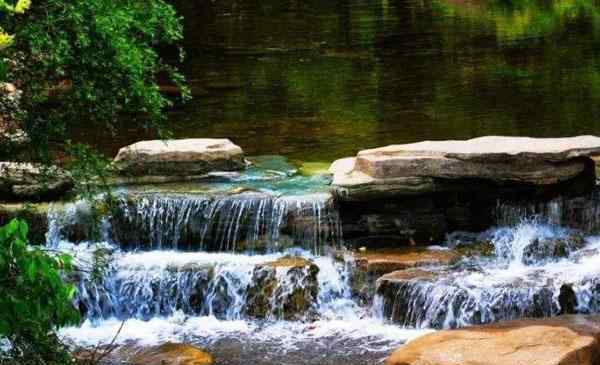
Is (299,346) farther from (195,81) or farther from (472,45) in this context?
(472,45)

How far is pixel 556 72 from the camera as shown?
76.1 ft

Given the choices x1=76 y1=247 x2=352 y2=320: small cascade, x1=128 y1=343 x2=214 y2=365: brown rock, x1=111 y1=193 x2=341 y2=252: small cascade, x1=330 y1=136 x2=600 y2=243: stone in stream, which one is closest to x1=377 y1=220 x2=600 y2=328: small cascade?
x1=76 y1=247 x2=352 y2=320: small cascade

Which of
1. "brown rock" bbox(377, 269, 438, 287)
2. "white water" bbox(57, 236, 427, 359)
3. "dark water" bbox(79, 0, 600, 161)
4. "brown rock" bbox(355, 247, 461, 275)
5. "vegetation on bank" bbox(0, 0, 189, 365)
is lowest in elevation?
"white water" bbox(57, 236, 427, 359)

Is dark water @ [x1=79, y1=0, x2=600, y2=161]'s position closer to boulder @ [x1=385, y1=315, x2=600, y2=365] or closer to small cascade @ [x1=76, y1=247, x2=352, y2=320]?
small cascade @ [x1=76, y1=247, x2=352, y2=320]

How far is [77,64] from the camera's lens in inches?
384

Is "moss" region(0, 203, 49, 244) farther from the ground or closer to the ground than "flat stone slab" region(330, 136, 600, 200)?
closer to the ground

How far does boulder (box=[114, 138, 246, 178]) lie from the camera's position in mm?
15000

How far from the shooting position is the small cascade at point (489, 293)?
11.9m

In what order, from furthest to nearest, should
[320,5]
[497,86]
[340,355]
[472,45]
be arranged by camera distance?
1. [320,5]
2. [472,45]
3. [497,86]
4. [340,355]

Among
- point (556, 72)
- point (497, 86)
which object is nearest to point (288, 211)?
point (497, 86)

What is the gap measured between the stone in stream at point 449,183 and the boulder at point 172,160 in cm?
208

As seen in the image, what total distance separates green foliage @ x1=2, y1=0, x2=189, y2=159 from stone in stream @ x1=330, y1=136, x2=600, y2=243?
3.56 metres

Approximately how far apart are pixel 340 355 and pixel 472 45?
1689cm

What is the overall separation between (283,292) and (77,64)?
383cm
